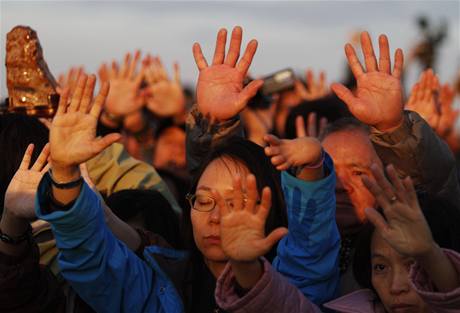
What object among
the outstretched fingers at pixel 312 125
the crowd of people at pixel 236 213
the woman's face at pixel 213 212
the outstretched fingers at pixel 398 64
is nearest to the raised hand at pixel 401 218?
the crowd of people at pixel 236 213

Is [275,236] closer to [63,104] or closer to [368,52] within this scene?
[63,104]

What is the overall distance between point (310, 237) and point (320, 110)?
7.30ft

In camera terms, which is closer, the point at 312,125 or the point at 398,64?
the point at 398,64

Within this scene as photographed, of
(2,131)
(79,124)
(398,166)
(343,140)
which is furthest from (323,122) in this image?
(79,124)

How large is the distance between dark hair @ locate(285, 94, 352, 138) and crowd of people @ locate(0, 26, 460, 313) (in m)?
0.97

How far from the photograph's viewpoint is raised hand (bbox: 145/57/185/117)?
6371mm

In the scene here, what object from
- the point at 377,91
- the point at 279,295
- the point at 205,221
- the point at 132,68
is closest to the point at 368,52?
the point at 377,91

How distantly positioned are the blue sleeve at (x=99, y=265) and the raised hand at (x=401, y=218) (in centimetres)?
81

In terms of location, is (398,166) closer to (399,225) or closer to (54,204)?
(399,225)

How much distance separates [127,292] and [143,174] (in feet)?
3.67

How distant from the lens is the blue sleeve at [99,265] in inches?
113

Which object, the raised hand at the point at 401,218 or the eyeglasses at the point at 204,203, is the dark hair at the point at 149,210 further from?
the raised hand at the point at 401,218

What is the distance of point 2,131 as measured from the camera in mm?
→ 3586

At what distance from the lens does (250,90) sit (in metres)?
3.45
